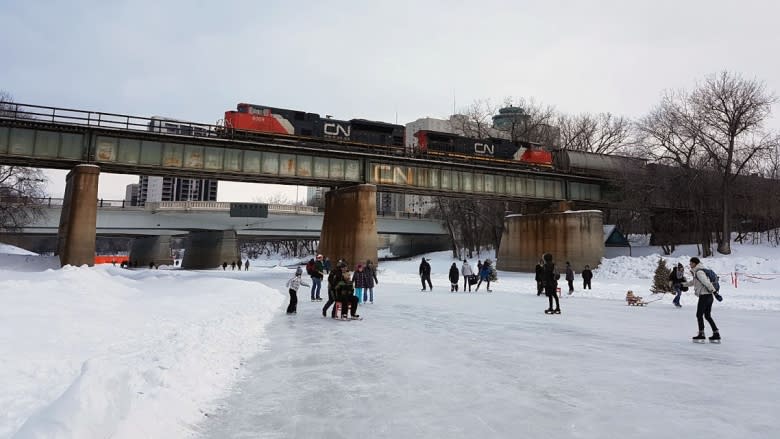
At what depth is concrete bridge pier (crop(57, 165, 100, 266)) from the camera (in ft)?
83.3

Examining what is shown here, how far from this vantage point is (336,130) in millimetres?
33312

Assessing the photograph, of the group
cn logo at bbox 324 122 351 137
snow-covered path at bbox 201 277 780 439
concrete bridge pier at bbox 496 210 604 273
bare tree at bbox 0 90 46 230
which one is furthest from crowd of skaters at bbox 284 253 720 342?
bare tree at bbox 0 90 46 230

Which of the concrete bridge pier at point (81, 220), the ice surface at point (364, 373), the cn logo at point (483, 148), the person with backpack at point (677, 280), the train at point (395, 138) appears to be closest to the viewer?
the ice surface at point (364, 373)

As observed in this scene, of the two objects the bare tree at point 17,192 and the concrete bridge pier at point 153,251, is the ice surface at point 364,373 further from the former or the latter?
the concrete bridge pier at point 153,251

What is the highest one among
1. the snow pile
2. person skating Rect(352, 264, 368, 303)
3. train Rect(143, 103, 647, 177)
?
train Rect(143, 103, 647, 177)

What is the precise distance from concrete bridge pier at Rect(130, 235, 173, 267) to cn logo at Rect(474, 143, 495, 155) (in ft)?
162

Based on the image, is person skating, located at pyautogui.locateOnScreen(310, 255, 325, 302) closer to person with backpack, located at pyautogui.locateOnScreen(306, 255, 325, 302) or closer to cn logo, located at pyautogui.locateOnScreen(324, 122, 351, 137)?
person with backpack, located at pyautogui.locateOnScreen(306, 255, 325, 302)

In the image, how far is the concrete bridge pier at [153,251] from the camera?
64750 mm

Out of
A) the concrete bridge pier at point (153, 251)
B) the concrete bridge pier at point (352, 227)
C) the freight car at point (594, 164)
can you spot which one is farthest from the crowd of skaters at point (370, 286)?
the concrete bridge pier at point (153, 251)

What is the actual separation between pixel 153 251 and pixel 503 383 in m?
69.5

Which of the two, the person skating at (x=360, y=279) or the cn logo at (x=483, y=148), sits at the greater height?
the cn logo at (x=483, y=148)

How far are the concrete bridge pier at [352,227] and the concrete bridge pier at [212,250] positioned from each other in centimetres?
3061

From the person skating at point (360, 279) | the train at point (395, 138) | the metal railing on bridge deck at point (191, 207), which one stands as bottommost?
the person skating at point (360, 279)

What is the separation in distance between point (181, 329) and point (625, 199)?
43.3 meters
